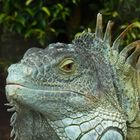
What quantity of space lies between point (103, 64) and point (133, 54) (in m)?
0.30

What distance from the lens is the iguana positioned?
3.81 m

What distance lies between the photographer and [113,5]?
7566 millimetres

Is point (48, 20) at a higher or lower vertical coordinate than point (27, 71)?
higher

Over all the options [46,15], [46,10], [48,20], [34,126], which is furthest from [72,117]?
[48,20]

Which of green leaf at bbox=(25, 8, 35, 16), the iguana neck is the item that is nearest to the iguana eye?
the iguana neck

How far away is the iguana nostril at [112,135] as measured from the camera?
399 centimetres

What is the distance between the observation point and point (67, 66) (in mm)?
3908

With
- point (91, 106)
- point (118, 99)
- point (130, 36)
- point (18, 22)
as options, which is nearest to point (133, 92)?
point (118, 99)

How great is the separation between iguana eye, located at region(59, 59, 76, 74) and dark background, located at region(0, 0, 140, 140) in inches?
130

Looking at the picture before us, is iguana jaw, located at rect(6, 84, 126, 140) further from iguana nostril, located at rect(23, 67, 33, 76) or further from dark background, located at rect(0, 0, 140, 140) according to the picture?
dark background, located at rect(0, 0, 140, 140)

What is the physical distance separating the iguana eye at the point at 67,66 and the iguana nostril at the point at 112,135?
45 centimetres

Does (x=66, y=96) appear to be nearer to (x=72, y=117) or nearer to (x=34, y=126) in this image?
(x=72, y=117)

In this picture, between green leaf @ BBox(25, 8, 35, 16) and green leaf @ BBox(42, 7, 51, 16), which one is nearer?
green leaf @ BBox(42, 7, 51, 16)

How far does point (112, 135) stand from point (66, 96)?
398 mm
